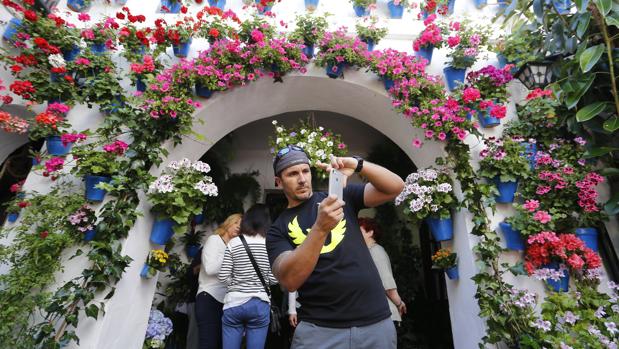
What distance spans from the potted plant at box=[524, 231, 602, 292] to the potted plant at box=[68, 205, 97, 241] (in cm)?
322

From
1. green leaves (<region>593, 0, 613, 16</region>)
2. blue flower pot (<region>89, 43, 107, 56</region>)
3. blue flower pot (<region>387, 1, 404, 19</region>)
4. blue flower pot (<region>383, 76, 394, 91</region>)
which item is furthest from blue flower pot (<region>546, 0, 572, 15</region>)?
blue flower pot (<region>89, 43, 107, 56</region>)

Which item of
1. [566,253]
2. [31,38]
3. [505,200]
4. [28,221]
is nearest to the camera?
[566,253]

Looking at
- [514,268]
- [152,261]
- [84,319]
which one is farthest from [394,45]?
[84,319]

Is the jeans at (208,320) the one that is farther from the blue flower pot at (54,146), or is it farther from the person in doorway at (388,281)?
the blue flower pot at (54,146)

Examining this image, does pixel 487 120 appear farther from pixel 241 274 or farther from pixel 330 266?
pixel 241 274

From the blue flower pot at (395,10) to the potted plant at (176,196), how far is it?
2577 millimetres

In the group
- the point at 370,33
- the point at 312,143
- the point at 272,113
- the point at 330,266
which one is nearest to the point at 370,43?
the point at 370,33

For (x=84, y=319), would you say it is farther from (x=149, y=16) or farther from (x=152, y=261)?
(x=149, y=16)

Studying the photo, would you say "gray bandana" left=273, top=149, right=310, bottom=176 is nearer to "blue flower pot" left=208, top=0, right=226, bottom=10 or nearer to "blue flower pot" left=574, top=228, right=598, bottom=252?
"blue flower pot" left=574, top=228, right=598, bottom=252

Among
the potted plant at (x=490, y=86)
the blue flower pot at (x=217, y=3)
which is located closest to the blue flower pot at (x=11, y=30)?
the blue flower pot at (x=217, y=3)

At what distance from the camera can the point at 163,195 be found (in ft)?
8.70

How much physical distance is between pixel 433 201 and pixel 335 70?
1.49m

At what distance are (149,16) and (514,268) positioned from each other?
423cm

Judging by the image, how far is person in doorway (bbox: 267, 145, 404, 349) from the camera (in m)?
1.23
